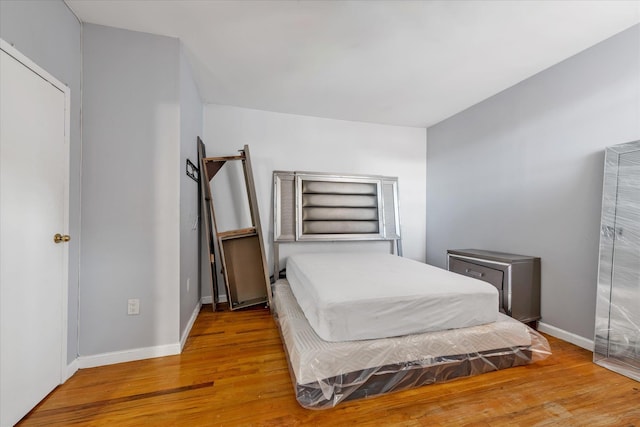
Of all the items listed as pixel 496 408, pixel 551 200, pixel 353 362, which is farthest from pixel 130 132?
pixel 551 200

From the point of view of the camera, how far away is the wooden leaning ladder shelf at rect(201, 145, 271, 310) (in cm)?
276

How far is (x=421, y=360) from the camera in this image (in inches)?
61.5

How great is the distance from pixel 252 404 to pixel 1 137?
1882 mm

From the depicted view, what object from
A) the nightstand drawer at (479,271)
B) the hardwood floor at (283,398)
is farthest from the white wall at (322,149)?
the hardwood floor at (283,398)

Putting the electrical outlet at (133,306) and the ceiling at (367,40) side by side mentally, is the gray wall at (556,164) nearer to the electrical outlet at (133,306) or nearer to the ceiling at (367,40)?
the ceiling at (367,40)

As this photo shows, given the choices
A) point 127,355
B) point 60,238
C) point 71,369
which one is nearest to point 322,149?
point 60,238

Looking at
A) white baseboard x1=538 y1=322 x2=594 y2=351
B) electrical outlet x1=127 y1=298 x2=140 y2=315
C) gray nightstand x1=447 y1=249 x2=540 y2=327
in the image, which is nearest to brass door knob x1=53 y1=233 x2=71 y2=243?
electrical outlet x1=127 y1=298 x2=140 y2=315

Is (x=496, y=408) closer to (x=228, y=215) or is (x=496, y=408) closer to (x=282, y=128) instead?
(x=228, y=215)

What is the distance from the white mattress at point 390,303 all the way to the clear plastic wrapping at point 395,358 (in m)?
0.06

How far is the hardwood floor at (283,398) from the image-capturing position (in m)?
1.30

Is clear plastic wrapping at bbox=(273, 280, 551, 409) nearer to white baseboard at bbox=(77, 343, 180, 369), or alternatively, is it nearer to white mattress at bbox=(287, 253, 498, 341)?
white mattress at bbox=(287, 253, 498, 341)

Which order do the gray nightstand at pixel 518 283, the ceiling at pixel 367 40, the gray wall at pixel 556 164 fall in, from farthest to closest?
1. the gray nightstand at pixel 518 283
2. the gray wall at pixel 556 164
3. the ceiling at pixel 367 40

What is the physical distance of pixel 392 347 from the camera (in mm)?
1512

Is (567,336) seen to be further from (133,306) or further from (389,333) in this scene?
(133,306)
